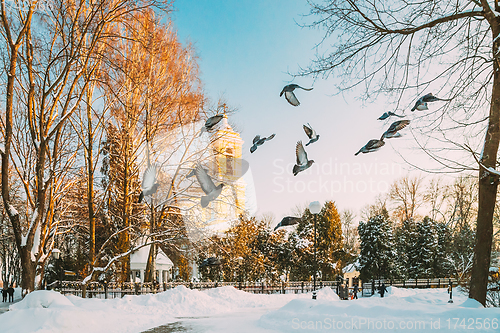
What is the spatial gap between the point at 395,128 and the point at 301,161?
6.13 feet

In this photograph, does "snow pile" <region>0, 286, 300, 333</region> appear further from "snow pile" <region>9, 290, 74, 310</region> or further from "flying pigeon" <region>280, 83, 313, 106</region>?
"flying pigeon" <region>280, 83, 313, 106</region>

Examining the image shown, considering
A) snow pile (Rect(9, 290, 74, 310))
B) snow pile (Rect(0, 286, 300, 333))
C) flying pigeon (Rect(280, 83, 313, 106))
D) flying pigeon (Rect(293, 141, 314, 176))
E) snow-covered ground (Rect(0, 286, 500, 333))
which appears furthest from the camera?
snow pile (Rect(9, 290, 74, 310))

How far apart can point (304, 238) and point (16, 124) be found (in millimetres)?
24291

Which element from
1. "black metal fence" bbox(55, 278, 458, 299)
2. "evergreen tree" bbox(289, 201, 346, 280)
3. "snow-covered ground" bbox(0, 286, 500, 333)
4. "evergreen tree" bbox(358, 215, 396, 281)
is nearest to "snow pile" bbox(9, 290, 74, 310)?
"snow-covered ground" bbox(0, 286, 500, 333)

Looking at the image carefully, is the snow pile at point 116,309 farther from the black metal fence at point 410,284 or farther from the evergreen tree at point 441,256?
the evergreen tree at point 441,256

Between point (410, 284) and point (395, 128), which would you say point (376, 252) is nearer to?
point (410, 284)

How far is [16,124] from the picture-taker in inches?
591

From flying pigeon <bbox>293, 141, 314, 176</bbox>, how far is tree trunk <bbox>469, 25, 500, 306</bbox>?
126 inches

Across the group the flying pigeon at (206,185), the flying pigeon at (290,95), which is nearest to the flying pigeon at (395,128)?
the flying pigeon at (290,95)

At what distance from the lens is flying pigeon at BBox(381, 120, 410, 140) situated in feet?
22.7

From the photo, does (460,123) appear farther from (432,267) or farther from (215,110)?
(432,267)

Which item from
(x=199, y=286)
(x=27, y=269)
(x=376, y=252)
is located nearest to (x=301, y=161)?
(x=27, y=269)

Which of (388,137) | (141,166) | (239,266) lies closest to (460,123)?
(388,137)

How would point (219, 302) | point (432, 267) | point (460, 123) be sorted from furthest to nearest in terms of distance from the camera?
point (432, 267) → point (219, 302) → point (460, 123)
